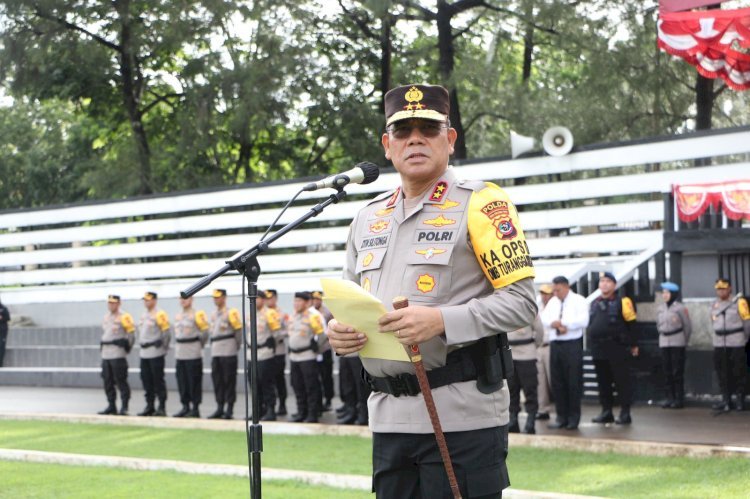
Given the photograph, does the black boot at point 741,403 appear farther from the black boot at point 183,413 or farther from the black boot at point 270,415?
the black boot at point 183,413

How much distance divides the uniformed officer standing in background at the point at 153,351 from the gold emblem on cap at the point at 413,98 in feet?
45.5

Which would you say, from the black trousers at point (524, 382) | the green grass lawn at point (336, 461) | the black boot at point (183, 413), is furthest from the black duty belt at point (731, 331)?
the black boot at point (183, 413)

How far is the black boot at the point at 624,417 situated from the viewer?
45.3 ft

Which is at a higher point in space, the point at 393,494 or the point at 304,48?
the point at 304,48

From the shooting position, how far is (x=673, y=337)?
50.1 ft

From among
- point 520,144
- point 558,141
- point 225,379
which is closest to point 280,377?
point 225,379

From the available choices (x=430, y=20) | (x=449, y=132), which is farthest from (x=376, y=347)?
(x=430, y=20)

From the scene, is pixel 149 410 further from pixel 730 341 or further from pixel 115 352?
pixel 730 341

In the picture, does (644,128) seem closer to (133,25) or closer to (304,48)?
(304,48)

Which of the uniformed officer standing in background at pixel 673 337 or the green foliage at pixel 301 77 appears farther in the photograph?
the green foliage at pixel 301 77

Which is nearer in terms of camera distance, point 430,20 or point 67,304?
point 430,20

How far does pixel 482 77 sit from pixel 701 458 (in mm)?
12436

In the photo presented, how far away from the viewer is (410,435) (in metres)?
4.05

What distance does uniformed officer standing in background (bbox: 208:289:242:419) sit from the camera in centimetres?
1658
